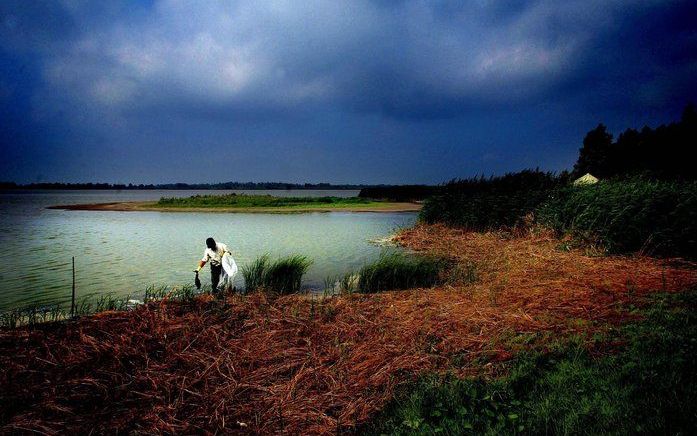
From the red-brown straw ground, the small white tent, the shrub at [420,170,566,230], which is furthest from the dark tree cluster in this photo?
the red-brown straw ground

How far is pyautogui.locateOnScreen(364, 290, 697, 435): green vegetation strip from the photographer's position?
3.09 m

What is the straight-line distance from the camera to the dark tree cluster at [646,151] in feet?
142

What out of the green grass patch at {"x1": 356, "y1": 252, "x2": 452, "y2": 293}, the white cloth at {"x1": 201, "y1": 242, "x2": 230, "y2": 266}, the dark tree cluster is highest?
the dark tree cluster

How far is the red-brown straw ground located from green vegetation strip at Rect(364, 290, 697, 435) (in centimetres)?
40

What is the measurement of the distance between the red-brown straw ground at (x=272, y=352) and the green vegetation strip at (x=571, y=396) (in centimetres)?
40

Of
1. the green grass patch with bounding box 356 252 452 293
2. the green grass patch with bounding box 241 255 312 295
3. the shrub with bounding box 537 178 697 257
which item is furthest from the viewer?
the shrub with bounding box 537 178 697 257

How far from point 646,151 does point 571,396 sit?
6194 cm

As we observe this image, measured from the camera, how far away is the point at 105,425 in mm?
3479

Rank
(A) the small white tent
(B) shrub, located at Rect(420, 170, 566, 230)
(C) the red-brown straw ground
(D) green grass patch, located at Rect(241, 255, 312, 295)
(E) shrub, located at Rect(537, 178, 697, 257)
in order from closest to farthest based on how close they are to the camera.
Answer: (C) the red-brown straw ground
(D) green grass patch, located at Rect(241, 255, 312, 295)
(E) shrub, located at Rect(537, 178, 697, 257)
(A) the small white tent
(B) shrub, located at Rect(420, 170, 566, 230)

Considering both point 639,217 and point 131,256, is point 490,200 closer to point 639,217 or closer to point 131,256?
point 639,217

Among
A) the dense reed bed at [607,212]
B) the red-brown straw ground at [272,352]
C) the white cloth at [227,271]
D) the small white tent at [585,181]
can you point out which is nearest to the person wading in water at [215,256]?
the white cloth at [227,271]

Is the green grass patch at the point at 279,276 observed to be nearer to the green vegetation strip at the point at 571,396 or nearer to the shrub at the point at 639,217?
the green vegetation strip at the point at 571,396

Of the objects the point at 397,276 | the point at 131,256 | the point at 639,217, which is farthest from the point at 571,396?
the point at 131,256

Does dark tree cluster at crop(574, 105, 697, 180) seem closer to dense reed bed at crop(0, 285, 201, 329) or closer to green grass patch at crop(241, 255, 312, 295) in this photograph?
green grass patch at crop(241, 255, 312, 295)
